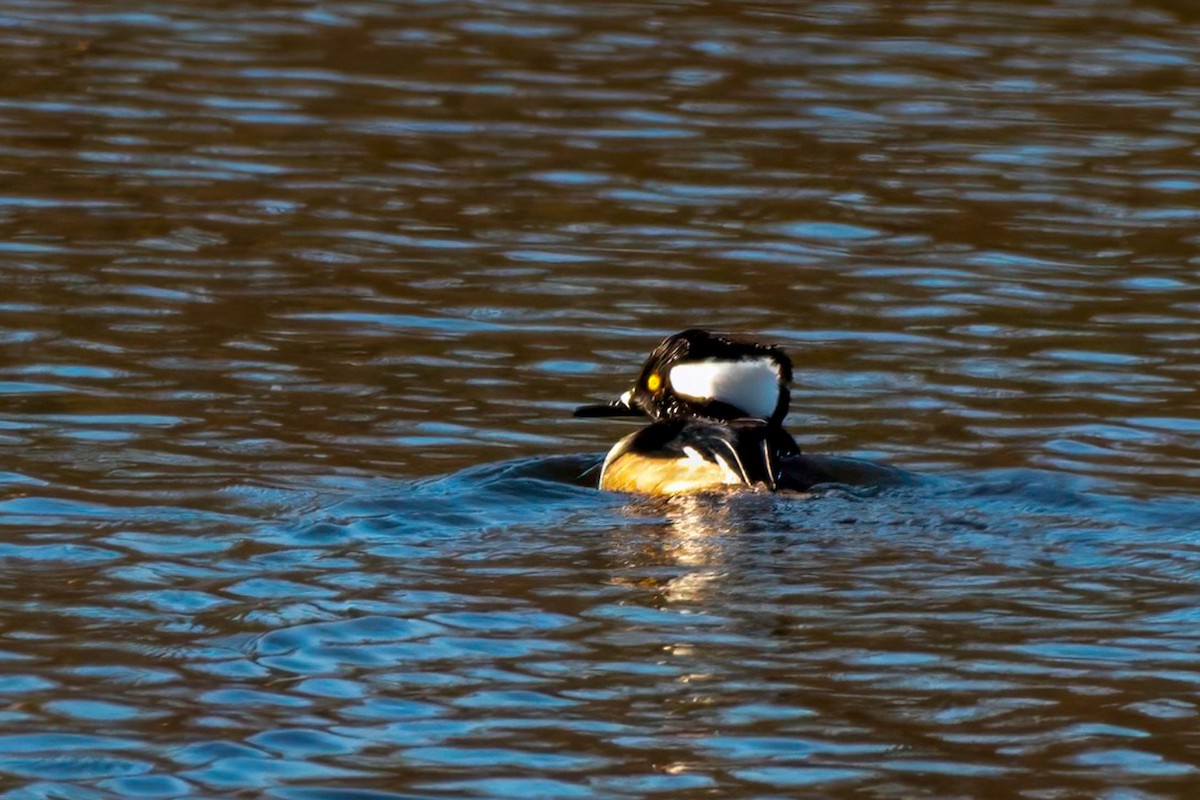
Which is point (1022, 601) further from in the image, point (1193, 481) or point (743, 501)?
point (1193, 481)

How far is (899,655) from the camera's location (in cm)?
686

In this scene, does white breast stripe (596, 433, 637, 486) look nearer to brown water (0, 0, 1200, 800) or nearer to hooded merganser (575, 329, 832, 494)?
hooded merganser (575, 329, 832, 494)

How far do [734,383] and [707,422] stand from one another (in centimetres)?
24

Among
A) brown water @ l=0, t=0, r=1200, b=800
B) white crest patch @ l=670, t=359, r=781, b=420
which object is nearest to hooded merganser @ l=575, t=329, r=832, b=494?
white crest patch @ l=670, t=359, r=781, b=420

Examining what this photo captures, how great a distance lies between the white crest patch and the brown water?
556mm

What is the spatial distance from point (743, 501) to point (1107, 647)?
2.14 meters

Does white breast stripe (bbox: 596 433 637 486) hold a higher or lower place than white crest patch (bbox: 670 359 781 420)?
lower

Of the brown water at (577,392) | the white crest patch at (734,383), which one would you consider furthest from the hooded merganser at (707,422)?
the brown water at (577,392)

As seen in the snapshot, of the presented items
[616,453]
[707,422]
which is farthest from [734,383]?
[616,453]

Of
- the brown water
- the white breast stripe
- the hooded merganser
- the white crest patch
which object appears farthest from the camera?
the white crest patch

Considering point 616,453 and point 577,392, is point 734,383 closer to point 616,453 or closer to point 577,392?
point 616,453

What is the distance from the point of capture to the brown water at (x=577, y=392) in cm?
Answer: 626

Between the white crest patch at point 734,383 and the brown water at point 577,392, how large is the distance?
1.82 ft

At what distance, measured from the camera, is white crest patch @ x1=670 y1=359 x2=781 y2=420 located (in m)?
9.53
